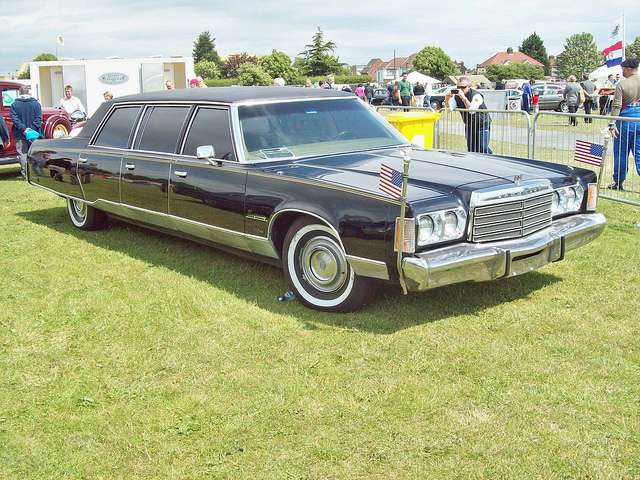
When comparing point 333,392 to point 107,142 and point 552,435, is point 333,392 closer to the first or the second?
point 552,435

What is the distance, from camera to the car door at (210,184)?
543cm

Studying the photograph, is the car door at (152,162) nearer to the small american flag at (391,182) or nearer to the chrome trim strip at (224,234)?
the chrome trim strip at (224,234)

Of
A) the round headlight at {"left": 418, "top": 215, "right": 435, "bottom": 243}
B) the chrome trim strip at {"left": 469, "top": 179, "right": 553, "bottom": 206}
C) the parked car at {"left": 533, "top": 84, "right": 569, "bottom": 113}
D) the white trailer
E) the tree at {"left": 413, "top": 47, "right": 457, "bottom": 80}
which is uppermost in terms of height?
the tree at {"left": 413, "top": 47, "right": 457, "bottom": 80}

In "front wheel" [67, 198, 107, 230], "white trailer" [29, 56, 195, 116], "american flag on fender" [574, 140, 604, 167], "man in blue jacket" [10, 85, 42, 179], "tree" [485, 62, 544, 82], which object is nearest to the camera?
"american flag on fender" [574, 140, 604, 167]

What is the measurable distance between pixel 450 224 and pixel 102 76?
22711 mm

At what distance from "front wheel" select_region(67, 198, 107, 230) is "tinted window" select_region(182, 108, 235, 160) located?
7.43 ft

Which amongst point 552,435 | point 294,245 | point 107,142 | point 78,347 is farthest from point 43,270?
point 552,435

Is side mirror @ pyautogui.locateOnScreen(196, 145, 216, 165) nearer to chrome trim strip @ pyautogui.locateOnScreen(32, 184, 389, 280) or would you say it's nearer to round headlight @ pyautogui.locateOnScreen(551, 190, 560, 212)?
chrome trim strip @ pyautogui.locateOnScreen(32, 184, 389, 280)

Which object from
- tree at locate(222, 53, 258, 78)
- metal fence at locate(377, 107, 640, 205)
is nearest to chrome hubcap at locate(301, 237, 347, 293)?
metal fence at locate(377, 107, 640, 205)

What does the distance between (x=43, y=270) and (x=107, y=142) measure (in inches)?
61.7

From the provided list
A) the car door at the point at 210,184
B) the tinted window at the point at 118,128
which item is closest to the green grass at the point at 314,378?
the car door at the point at 210,184

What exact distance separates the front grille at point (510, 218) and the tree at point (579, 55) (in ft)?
410

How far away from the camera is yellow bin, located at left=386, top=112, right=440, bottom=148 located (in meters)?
10.1

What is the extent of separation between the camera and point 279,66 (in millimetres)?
70250
